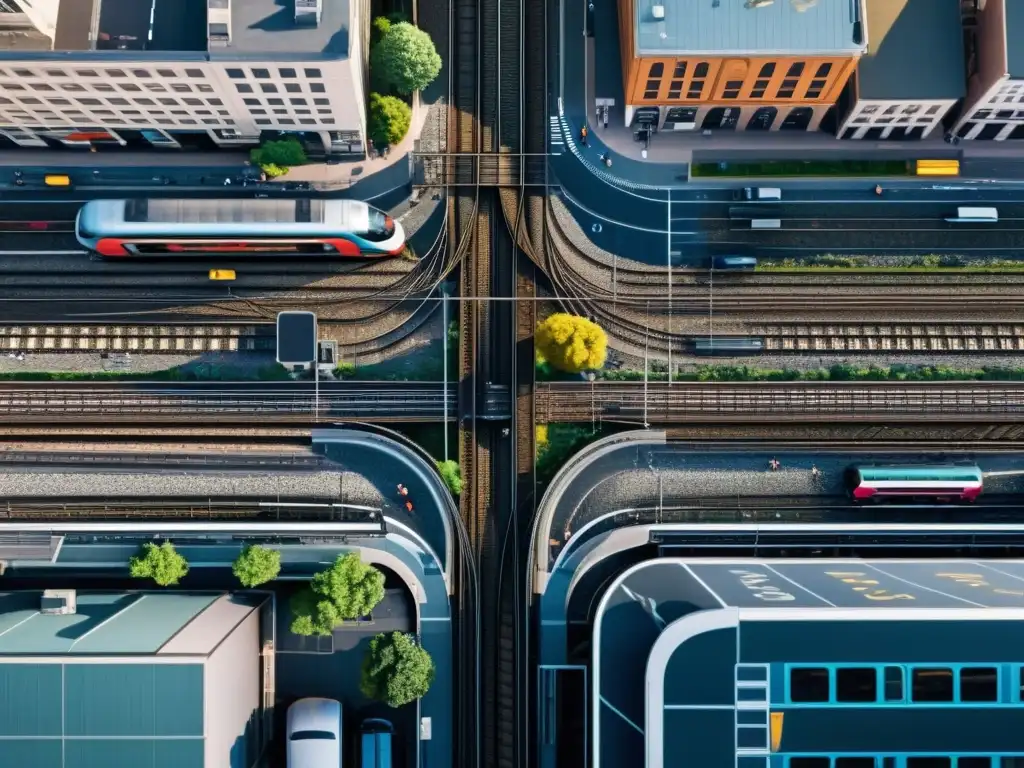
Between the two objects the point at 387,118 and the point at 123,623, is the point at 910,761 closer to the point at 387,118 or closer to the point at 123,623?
the point at 123,623

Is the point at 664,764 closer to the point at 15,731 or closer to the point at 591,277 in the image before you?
the point at 591,277

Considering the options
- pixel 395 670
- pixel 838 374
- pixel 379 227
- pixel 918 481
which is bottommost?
pixel 395 670

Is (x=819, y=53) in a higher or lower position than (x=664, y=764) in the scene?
higher

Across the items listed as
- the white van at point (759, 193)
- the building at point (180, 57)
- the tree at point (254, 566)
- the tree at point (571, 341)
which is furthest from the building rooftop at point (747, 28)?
the tree at point (254, 566)

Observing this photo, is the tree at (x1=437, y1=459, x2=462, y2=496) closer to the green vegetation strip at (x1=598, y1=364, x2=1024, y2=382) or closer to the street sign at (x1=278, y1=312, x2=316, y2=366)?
the street sign at (x1=278, y1=312, x2=316, y2=366)

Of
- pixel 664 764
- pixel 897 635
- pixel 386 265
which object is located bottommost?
pixel 664 764

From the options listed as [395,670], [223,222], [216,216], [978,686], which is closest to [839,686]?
[978,686]

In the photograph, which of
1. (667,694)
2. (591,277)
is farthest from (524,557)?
(591,277)

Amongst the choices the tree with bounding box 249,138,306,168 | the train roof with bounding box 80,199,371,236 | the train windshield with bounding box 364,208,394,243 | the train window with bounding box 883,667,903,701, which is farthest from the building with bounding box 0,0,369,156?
the train window with bounding box 883,667,903,701
